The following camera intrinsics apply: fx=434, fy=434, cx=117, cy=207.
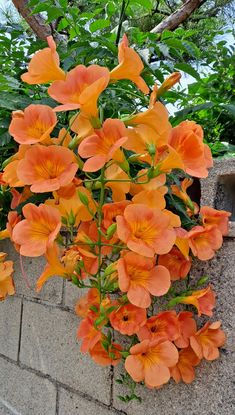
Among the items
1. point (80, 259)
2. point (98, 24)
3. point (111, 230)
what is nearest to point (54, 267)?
point (80, 259)

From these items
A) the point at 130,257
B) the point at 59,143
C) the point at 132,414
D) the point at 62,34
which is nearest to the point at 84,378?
the point at 132,414

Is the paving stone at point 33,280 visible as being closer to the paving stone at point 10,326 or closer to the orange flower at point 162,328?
the paving stone at point 10,326

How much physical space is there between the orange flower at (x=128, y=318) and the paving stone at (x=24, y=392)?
71 cm

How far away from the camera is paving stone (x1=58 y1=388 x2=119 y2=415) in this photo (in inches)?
52.1

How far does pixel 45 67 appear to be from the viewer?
→ 89 centimetres

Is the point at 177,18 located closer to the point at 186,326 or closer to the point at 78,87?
the point at 78,87

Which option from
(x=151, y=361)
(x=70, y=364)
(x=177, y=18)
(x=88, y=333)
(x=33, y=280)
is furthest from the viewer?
(x=177, y=18)

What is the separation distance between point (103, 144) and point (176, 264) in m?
0.36

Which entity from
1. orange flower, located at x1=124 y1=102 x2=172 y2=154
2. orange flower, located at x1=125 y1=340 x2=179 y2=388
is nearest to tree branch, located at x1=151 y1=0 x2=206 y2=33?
orange flower, located at x1=124 y1=102 x2=172 y2=154

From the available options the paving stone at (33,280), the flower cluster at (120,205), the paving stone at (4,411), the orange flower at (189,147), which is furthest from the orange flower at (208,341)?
the paving stone at (4,411)

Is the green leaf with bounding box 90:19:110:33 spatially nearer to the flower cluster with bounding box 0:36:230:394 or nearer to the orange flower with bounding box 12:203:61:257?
the flower cluster with bounding box 0:36:230:394

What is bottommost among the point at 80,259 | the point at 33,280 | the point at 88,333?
the point at 33,280

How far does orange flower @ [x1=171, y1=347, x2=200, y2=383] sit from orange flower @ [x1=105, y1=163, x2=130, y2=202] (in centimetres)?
40

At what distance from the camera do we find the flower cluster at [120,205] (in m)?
0.84
